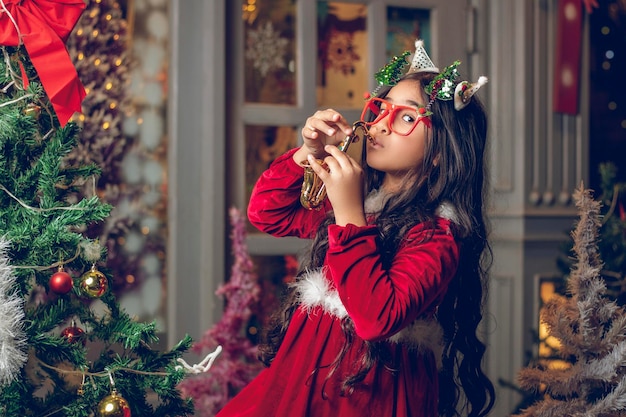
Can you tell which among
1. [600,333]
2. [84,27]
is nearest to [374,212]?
[600,333]

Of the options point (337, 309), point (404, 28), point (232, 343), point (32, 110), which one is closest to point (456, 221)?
point (337, 309)

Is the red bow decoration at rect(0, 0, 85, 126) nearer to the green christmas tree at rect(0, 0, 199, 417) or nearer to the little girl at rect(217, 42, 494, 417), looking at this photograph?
the green christmas tree at rect(0, 0, 199, 417)

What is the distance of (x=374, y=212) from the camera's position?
1.50 m

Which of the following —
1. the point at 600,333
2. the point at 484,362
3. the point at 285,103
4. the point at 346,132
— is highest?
the point at 285,103

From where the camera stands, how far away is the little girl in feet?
4.27

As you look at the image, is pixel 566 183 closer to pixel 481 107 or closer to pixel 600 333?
pixel 600 333

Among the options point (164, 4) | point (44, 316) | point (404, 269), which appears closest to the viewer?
point (404, 269)

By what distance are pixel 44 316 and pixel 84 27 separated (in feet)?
5.11

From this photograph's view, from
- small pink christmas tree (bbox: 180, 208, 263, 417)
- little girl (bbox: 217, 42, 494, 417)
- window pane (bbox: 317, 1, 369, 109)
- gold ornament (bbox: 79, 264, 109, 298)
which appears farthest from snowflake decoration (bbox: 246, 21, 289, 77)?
gold ornament (bbox: 79, 264, 109, 298)

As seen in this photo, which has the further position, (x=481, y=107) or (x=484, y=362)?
(x=484, y=362)

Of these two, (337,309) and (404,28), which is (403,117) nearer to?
(337,309)

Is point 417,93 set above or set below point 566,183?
above

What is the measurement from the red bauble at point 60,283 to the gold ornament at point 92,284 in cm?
5

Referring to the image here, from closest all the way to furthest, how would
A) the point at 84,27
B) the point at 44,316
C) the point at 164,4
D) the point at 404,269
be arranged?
the point at 404,269, the point at 44,316, the point at 84,27, the point at 164,4
